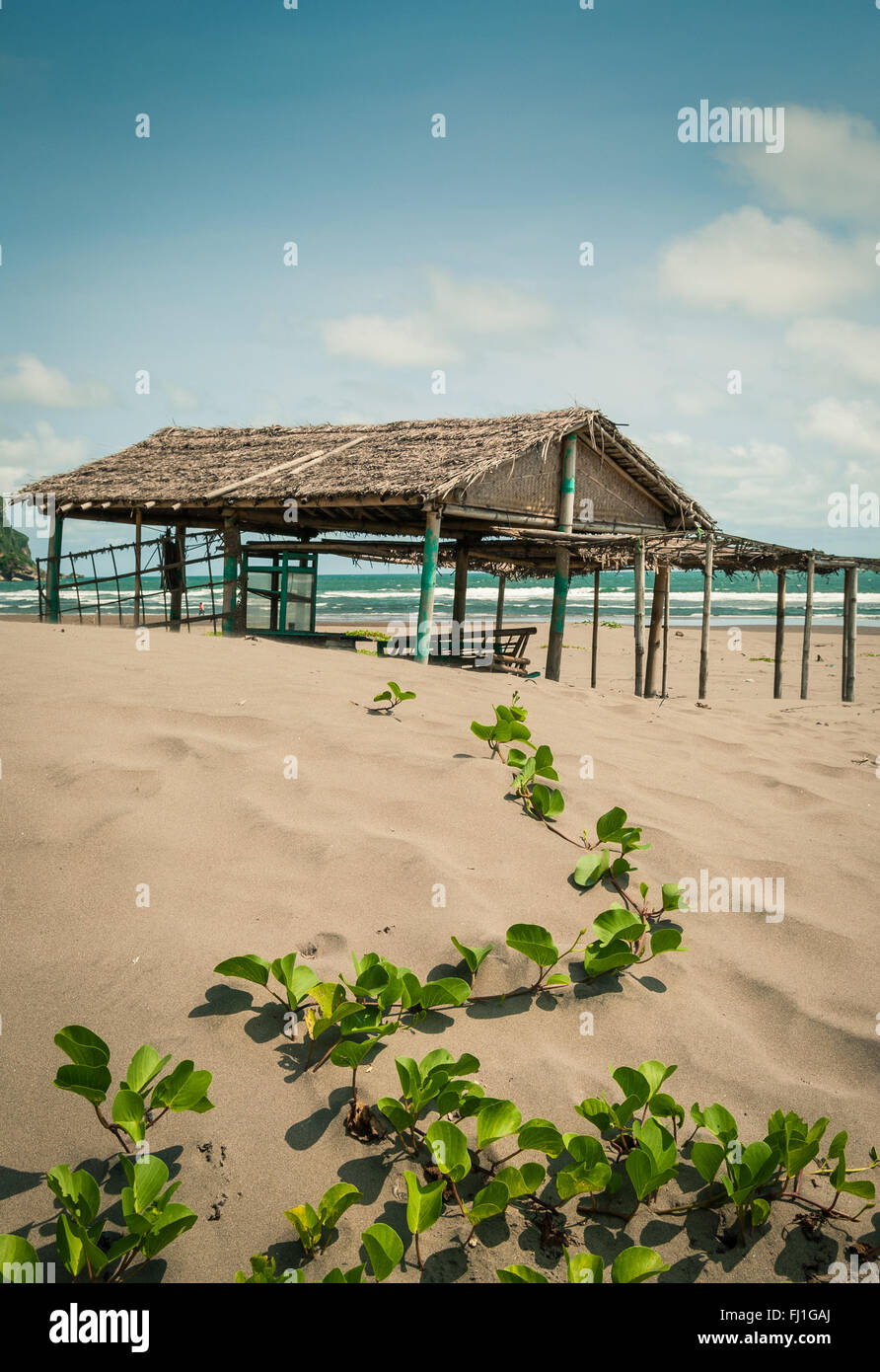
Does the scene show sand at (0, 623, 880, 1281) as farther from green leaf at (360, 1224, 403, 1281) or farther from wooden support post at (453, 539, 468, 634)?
wooden support post at (453, 539, 468, 634)

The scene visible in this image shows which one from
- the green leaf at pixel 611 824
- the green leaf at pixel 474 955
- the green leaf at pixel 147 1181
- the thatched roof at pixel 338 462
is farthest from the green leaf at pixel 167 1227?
the thatched roof at pixel 338 462

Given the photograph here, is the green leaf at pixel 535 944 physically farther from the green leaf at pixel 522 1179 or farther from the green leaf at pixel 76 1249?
the green leaf at pixel 76 1249

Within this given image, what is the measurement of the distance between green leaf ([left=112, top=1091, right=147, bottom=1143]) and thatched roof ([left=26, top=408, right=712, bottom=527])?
915 cm

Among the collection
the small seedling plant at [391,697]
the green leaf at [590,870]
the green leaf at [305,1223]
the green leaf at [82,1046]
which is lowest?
the green leaf at [305,1223]

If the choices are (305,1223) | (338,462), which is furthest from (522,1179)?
(338,462)

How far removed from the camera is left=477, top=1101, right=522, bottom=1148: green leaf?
65.0 inches

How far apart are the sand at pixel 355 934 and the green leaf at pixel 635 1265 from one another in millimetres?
146

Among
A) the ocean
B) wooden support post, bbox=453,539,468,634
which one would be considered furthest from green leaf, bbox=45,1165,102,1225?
the ocean

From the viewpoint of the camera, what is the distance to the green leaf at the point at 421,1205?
1430 mm

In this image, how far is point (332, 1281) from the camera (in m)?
1.38
